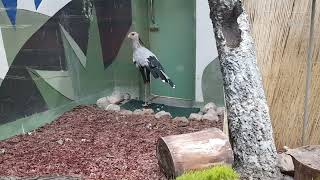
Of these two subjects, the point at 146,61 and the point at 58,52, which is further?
the point at 146,61

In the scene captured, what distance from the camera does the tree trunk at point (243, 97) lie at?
3.26m

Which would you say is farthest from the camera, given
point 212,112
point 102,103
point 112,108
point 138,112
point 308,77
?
point 102,103

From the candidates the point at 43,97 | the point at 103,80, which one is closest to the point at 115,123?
the point at 43,97

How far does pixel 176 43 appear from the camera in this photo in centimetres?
671

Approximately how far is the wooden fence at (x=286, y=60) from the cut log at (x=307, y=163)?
0.67 m

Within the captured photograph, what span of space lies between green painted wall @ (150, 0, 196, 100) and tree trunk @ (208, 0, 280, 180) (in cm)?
302

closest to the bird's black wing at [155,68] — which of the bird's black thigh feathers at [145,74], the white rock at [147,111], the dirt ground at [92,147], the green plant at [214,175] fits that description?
the bird's black thigh feathers at [145,74]

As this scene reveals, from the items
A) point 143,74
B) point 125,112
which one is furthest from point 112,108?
point 143,74

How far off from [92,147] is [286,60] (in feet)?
6.86

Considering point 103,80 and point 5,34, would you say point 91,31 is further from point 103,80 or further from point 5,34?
point 5,34

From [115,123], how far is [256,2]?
2.46 meters

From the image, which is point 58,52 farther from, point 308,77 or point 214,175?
point 214,175

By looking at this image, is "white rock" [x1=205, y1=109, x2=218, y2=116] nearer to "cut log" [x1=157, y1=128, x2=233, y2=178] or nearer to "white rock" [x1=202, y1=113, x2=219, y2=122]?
"white rock" [x1=202, y1=113, x2=219, y2=122]

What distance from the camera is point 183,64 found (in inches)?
264
